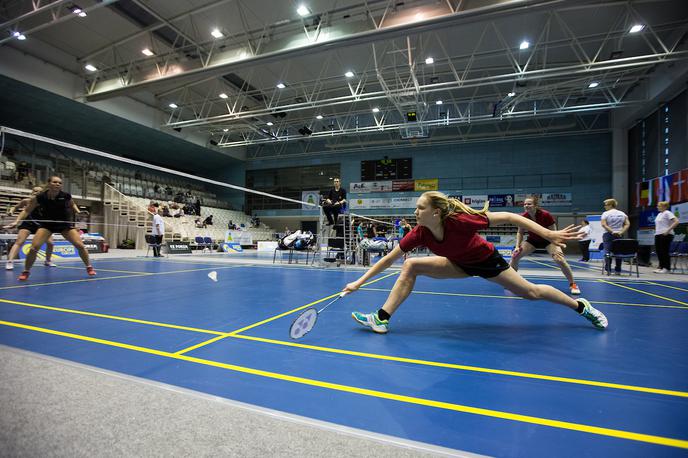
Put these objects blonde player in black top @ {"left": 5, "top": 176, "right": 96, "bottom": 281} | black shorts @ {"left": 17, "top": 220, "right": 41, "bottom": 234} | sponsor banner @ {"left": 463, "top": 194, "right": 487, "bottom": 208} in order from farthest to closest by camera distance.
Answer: sponsor banner @ {"left": 463, "top": 194, "right": 487, "bottom": 208} < black shorts @ {"left": 17, "top": 220, "right": 41, "bottom": 234} < blonde player in black top @ {"left": 5, "top": 176, "right": 96, "bottom": 281}

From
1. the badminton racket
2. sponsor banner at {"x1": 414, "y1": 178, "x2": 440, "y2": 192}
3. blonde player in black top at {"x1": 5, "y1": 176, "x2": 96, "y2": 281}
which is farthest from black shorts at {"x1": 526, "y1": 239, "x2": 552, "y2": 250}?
sponsor banner at {"x1": 414, "y1": 178, "x2": 440, "y2": 192}

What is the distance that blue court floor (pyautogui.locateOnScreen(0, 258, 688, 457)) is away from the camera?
144 cm

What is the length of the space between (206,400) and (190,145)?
28.6 m

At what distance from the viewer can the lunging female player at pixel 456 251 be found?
8.68ft

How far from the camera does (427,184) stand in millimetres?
25734

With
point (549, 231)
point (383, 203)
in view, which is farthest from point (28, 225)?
point (383, 203)

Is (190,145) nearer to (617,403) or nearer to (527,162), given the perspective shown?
(527,162)

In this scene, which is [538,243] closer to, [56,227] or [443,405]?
[443,405]

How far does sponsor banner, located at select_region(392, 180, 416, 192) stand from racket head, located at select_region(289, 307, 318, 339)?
80.0 ft

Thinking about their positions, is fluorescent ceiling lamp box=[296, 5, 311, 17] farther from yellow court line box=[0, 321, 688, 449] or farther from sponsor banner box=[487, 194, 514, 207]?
sponsor banner box=[487, 194, 514, 207]

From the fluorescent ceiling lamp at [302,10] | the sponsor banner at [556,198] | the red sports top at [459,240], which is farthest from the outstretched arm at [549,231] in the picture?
the sponsor banner at [556,198]

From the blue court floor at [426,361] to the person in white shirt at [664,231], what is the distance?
6083mm

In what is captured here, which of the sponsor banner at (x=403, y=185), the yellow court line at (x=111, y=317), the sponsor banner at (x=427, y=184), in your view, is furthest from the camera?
the sponsor banner at (x=403, y=185)

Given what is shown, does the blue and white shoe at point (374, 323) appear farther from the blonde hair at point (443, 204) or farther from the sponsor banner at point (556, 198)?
the sponsor banner at point (556, 198)
